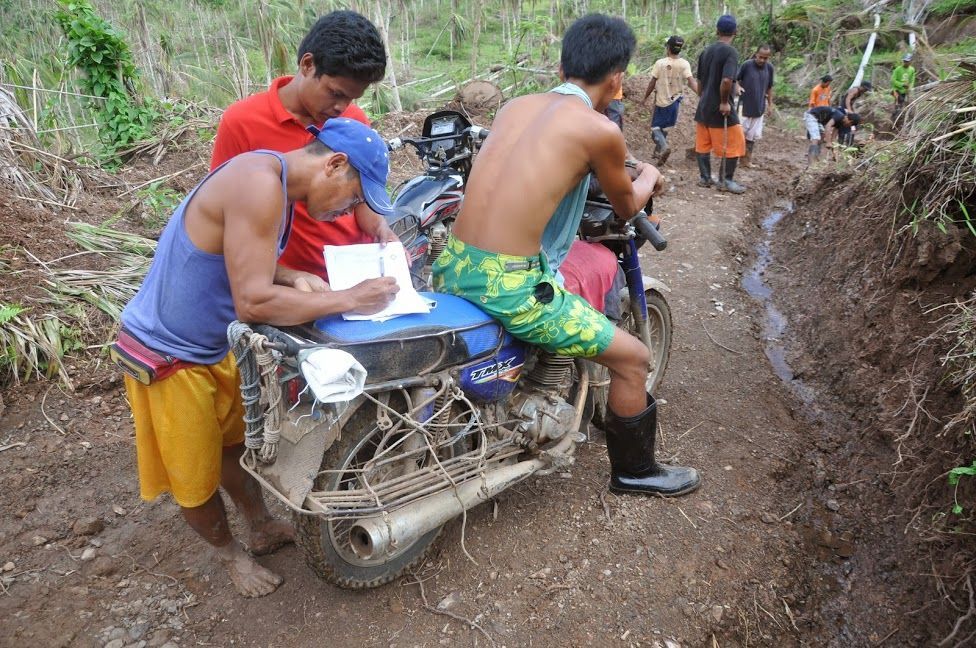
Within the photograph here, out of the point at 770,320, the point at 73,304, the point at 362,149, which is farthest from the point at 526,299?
the point at 770,320

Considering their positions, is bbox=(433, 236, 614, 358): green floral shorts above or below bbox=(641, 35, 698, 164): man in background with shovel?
above

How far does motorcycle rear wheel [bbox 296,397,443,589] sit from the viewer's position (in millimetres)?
2299

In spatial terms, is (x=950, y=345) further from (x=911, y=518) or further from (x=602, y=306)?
(x=602, y=306)

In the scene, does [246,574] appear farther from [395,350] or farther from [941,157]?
[941,157]

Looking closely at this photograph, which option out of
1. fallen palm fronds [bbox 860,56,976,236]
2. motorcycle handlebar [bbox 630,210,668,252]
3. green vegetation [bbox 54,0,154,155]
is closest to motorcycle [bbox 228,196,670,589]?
motorcycle handlebar [bbox 630,210,668,252]

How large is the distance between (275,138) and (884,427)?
3.39m

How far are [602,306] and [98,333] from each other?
11.2 ft

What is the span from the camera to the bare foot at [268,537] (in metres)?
2.92

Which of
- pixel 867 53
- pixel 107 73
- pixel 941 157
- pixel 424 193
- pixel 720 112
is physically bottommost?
pixel 867 53

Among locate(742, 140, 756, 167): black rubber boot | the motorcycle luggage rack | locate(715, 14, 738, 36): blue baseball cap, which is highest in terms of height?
locate(715, 14, 738, 36): blue baseball cap

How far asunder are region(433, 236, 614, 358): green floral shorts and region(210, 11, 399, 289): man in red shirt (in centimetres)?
49

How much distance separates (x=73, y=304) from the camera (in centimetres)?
442

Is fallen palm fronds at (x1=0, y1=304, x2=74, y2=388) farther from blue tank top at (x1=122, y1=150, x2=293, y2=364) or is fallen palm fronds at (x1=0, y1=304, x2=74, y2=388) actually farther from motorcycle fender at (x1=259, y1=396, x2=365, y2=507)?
motorcycle fender at (x1=259, y1=396, x2=365, y2=507)

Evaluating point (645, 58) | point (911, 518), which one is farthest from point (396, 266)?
point (645, 58)
